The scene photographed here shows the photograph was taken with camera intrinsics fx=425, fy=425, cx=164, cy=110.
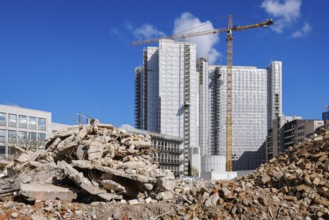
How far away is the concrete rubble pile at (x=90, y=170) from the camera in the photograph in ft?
46.7

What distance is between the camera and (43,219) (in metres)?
12.4

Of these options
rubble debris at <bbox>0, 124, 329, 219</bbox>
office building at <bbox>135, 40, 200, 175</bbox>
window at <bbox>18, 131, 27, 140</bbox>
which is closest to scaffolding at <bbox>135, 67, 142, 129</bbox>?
office building at <bbox>135, 40, 200, 175</bbox>

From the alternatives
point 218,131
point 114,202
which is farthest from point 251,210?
point 218,131

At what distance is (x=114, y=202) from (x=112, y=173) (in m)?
1.16

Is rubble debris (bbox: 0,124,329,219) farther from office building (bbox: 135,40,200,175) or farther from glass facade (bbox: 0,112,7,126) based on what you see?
office building (bbox: 135,40,200,175)

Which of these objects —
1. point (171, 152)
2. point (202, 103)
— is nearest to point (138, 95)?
point (202, 103)

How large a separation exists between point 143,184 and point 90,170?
1.98 metres

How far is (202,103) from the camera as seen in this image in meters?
106

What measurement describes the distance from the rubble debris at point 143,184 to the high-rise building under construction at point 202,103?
72364mm

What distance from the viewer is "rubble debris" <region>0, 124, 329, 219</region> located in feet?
36.4

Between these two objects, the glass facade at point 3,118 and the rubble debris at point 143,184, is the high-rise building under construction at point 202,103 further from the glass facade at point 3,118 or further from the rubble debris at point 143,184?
the rubble debris at point 143,184

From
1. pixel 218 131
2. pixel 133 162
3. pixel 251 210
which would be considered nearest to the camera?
pixel 251 210

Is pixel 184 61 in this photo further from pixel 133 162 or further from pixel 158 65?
pixel 133 162

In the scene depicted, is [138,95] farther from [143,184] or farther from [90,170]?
[143,184]
